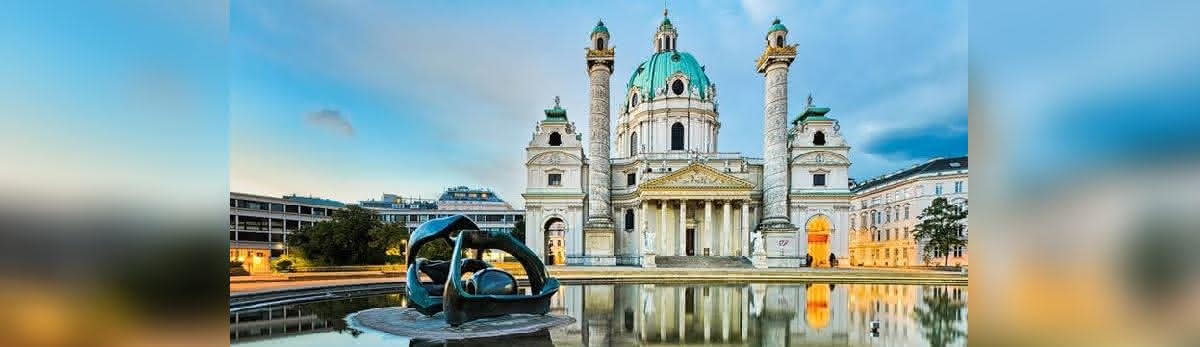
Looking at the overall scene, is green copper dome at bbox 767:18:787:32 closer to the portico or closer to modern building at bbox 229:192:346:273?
the portico

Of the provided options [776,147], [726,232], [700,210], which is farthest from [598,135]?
[776,147]

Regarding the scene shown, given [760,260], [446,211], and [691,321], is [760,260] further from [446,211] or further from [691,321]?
[446,211]

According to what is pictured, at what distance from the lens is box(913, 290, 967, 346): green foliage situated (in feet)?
33.1

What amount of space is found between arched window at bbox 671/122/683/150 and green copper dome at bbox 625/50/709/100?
5.09m

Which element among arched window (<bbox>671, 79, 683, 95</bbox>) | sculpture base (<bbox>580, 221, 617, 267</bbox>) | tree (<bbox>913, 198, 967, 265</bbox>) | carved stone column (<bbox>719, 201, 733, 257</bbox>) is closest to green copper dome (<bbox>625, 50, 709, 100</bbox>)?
arched window (<bbox>671, 79, 683, 95</bbox>)

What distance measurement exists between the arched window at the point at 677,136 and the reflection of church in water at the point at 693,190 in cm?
230

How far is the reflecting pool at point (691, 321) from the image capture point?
369 inches
